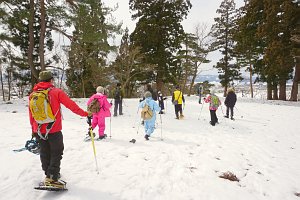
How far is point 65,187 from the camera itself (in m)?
4.02

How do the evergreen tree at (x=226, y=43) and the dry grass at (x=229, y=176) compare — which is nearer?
the dry grass at (x=229, y=176)

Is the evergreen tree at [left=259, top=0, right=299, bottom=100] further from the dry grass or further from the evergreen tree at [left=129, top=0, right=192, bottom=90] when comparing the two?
the dry grass

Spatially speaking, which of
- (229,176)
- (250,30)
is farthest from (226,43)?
(229,176)

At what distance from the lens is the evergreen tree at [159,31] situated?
87.8 ft

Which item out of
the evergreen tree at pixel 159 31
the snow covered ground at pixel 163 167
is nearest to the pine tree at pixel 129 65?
the evergreen tree at pixel 159 31

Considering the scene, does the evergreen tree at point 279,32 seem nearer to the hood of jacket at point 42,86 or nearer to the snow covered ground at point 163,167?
the snow covered ground at point 163,167

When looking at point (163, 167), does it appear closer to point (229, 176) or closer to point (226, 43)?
point (229, 176)

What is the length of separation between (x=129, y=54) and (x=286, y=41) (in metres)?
16.8

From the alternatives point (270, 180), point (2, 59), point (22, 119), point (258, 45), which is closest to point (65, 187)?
point (270, 180)

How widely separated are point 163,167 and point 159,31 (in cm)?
2348

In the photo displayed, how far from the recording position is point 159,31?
26.6 meters

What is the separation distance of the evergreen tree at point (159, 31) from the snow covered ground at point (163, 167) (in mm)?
19262

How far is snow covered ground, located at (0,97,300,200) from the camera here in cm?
418

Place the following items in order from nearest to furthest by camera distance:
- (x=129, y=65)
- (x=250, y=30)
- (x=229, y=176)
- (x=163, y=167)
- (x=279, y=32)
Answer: (x=229, y=176) → (x=163, y=167) → (x=279, y=32) → (x=250, y=30) → (x=129, y=65)
